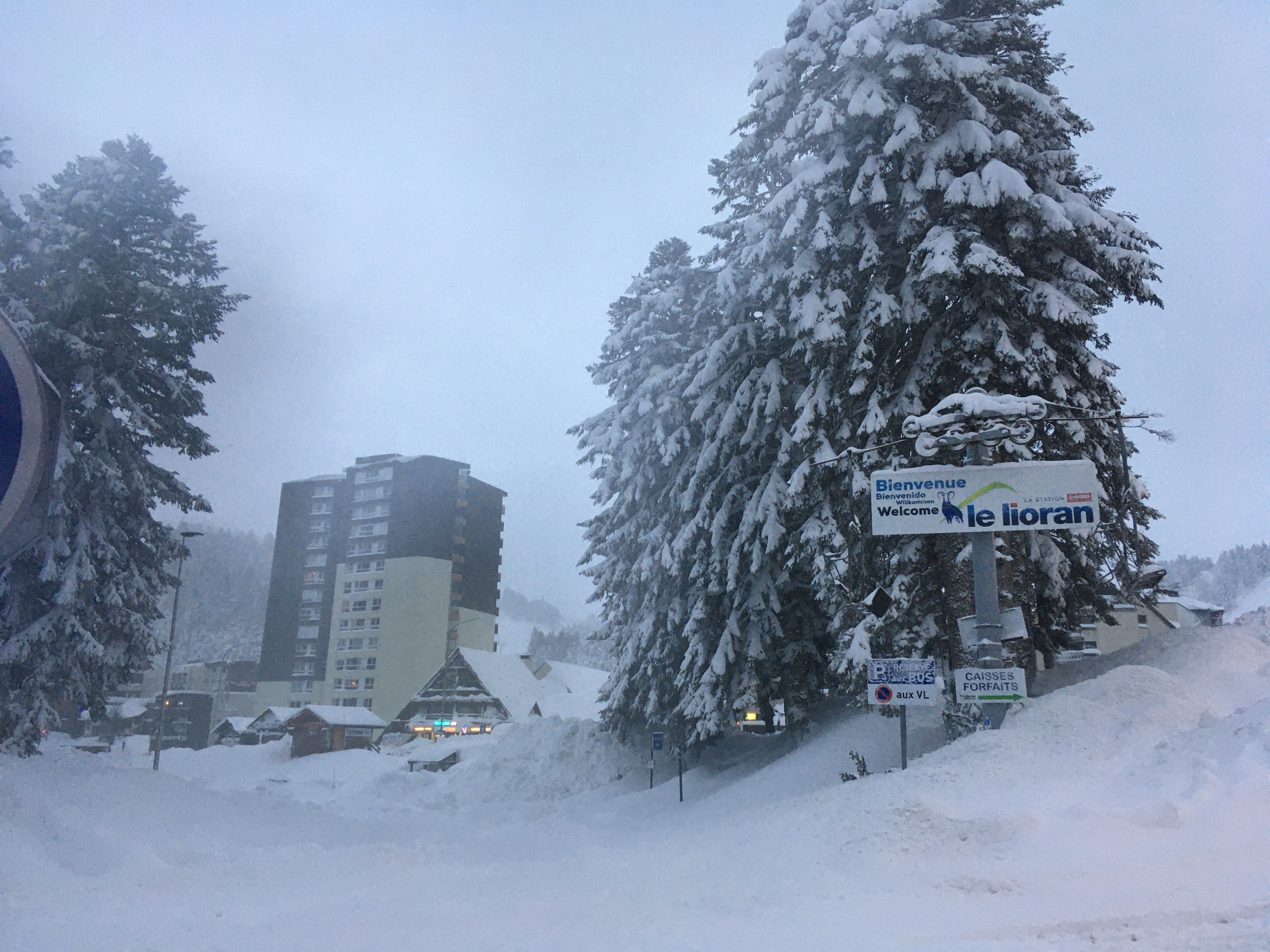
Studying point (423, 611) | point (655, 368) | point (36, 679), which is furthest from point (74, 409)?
point (423, 611)

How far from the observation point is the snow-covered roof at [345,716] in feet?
197

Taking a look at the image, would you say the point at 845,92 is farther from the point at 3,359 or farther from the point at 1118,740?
the point at 3,359

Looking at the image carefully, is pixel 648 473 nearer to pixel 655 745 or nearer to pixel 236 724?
pixel 655 745

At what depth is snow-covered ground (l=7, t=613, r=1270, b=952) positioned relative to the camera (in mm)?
7406

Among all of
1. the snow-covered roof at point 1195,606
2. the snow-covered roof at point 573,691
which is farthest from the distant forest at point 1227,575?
the snow-covered roof at point 573,691

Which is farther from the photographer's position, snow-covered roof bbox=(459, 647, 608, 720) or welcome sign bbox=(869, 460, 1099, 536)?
snow-covered roof bbox=(459, 647, 608, 720)

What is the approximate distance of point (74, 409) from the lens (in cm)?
2048

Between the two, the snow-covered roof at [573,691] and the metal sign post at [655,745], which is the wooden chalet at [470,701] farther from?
the metal sign post at [655,745]

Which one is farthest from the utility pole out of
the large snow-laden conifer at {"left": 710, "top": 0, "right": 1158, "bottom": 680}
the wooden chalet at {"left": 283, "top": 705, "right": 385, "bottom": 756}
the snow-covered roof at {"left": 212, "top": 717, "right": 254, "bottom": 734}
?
the snow-covered roof at {"left": 212, "top": 717, "right": 254, "bottom": 734}

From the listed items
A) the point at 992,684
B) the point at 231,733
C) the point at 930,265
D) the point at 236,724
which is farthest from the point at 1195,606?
the point at 231,733

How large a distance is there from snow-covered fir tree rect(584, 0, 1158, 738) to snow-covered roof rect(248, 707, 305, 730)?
60522 millimetres

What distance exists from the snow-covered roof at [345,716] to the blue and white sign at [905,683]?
5429cm

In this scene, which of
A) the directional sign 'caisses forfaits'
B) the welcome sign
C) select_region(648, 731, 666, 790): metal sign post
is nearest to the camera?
the directional sign 'caisses forfaits'

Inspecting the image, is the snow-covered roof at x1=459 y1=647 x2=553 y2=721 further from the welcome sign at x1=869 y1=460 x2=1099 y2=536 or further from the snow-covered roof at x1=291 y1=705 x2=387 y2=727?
the welcome sign at x1=869 y1=460 x2=1099 y2=536
